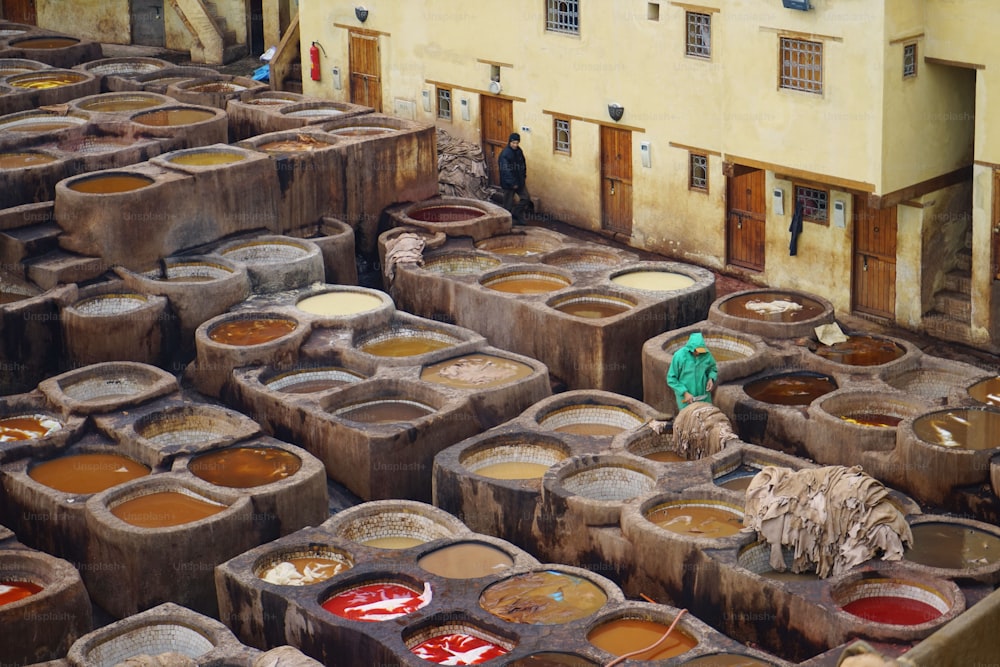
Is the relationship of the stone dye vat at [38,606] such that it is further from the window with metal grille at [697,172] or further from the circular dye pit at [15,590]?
the window with metal grille at [697,172]

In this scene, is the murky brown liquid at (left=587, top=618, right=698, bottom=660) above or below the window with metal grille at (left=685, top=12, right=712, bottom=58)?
below

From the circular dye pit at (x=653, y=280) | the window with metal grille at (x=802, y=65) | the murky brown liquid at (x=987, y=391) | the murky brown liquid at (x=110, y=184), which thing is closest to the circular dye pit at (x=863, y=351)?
the murky brown liquid at (x=987, y=391)

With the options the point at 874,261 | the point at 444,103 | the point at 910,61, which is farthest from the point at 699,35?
the point at 444,103

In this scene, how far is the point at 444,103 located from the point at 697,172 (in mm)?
6343

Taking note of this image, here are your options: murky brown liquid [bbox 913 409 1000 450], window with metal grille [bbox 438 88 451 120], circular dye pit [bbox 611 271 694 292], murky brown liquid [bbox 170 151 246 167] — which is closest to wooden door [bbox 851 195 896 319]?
circular dye pit [bbox 611 271 694 292]

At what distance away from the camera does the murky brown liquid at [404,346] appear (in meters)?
22.8

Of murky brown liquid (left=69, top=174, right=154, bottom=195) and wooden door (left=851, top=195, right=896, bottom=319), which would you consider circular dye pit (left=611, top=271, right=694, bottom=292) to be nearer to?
wooden door (left=851, top=195, right=896, bottom=319)

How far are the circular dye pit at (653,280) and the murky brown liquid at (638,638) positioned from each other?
8.87 metres

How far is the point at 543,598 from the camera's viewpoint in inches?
653

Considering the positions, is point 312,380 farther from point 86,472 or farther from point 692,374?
point 692,374

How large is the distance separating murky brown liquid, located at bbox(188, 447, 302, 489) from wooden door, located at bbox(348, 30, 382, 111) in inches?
549

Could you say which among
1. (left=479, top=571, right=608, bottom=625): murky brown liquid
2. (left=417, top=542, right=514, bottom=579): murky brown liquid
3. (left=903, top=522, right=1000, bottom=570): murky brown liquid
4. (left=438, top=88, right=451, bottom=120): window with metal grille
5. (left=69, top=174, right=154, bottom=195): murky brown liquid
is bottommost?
(left=479, top=571, right=608, bottom=625): murky brown liquid

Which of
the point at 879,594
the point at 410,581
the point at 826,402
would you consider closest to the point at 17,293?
the point at 410,581

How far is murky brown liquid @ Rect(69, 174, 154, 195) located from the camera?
2483 cm
